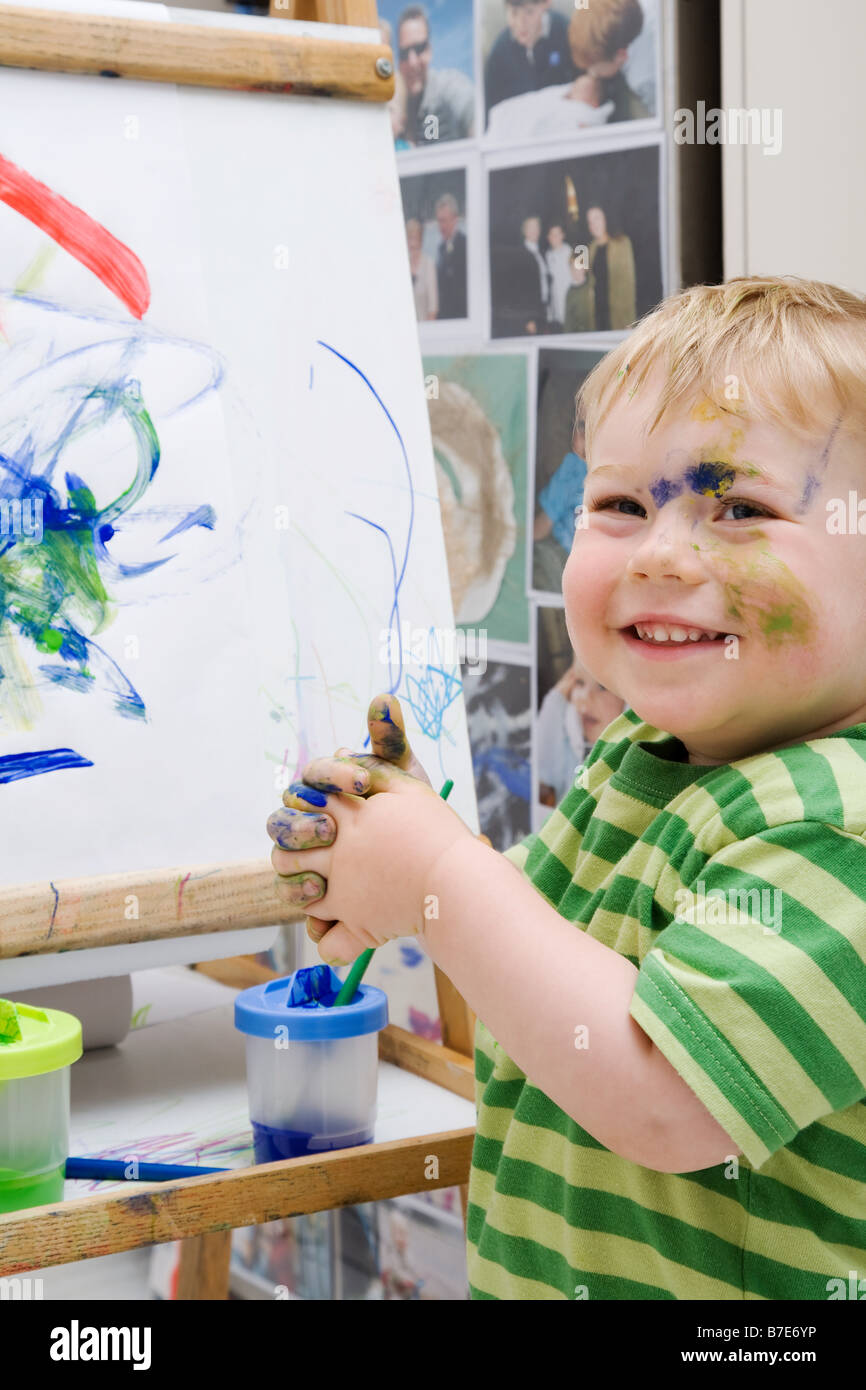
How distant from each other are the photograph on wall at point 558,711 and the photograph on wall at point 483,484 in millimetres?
41

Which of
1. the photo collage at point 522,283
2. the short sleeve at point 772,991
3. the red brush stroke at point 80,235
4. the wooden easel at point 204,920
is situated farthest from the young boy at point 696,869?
the photo collage at point 522,283

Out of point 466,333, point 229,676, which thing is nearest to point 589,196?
point 466,333

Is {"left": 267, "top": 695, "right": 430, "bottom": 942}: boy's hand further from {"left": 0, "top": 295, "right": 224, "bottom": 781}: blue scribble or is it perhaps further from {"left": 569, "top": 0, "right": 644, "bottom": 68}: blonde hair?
{"left": 569, "top": 0, "right": 644, "bottom": 68}: blonde hair

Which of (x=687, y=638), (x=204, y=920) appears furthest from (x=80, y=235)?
(x=687, y=638)

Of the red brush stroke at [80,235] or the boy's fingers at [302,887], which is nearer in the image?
the boy's fingers at [302,887]

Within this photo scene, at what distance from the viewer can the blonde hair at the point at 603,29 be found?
1.43 metres

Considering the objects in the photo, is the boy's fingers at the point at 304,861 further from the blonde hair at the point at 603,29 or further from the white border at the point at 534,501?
the blonde hair at the point at 603,29

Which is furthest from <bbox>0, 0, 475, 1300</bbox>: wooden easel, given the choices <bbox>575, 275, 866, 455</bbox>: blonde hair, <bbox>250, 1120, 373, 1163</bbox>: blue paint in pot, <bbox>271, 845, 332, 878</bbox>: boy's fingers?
<bbox>575, 275, 866, 455</bbox>: blonde hair

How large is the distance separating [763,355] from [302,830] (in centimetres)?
32

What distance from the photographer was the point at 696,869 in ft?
2.03

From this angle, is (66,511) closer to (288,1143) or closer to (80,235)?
(80,235)

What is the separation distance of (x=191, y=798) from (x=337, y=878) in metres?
0.33

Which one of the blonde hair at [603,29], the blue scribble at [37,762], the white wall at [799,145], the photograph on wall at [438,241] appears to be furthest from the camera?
the photograph on wall at [438,241]

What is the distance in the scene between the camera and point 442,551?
1.14 m
